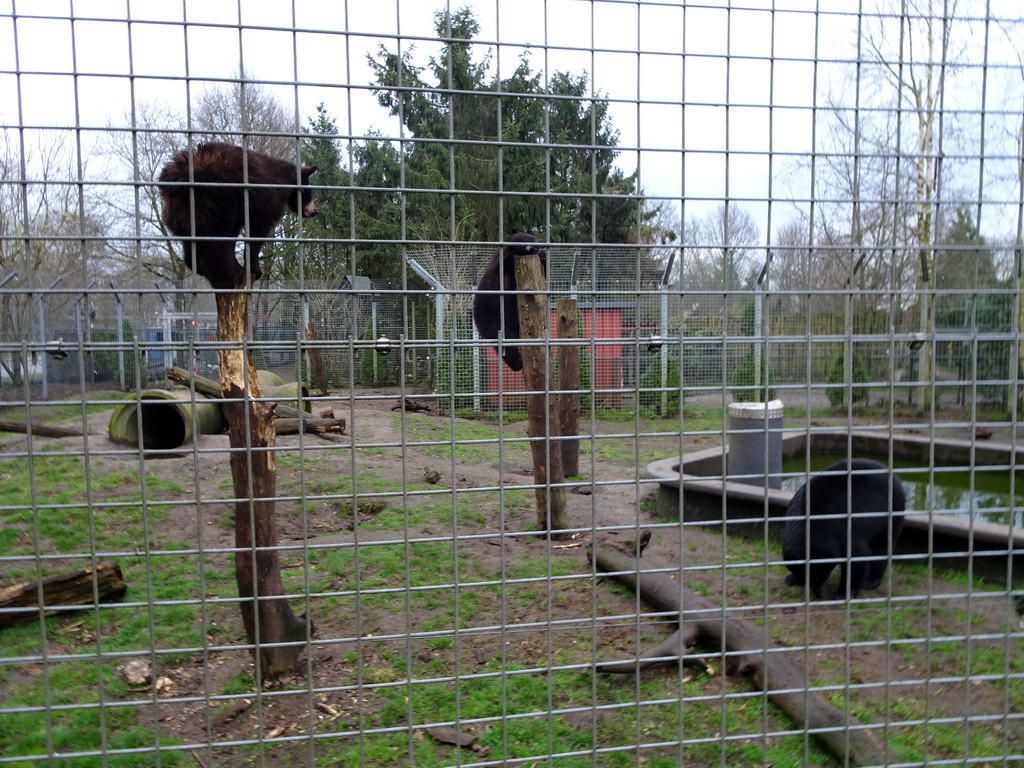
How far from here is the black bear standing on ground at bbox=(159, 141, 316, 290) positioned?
260 cm

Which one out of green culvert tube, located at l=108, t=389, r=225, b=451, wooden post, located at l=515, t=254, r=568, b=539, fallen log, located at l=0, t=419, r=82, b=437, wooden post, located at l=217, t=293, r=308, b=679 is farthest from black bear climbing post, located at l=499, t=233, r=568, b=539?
fallen log, located at l=0, t=419, r=82, b=437

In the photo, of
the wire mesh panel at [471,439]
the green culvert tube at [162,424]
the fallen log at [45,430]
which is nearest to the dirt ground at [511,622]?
the wire mesh panel at [471,439]

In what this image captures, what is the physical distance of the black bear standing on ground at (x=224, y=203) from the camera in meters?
2.60

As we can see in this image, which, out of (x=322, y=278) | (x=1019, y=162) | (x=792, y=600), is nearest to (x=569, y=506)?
(x=792, y=600)

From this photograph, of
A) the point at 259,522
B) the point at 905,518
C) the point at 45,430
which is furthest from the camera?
the point at 45,430

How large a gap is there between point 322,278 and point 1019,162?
2.63 meters

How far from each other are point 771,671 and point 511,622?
1562mm

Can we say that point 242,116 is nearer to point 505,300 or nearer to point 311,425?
point 505,300

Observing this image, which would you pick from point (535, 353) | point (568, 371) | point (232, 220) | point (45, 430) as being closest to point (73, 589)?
point (232, 220)

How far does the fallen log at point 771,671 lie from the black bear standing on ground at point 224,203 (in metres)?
1.66

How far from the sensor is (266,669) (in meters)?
3.54

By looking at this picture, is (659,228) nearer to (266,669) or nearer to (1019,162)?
(1019,162)

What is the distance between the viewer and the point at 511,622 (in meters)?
4.34

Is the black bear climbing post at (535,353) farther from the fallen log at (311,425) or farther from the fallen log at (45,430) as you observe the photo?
the fallen log at (45,430)
